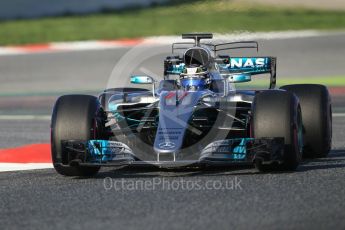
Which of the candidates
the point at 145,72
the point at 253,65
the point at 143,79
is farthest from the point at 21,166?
the point at 145,72

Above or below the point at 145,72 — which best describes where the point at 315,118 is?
above

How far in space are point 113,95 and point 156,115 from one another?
105 centimetres

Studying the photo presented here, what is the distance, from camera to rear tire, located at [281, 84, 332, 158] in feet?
34.1

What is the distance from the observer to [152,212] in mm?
7562

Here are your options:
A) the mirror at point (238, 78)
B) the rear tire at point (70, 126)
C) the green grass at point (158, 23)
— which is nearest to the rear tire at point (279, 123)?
the mirror at point (238, 78)

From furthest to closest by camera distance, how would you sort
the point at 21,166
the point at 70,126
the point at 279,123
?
1. the point at 21,166
2. the point at 70,126
3. the point at 279,123

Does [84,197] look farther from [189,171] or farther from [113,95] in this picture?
[113,95]

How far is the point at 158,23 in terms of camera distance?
26688mm

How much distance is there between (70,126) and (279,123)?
192 centimetres

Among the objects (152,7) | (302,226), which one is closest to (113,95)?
(302,226)

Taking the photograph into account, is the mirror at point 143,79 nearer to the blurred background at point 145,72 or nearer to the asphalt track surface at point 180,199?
the asphalt track surface at point 180,199

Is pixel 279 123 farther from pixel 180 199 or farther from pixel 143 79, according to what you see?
pixel 143 79

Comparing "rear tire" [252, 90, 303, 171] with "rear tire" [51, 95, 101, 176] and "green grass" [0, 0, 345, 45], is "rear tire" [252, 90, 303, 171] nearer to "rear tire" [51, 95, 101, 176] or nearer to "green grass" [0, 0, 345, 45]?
"rear tire" [51, 95, 101, 176]

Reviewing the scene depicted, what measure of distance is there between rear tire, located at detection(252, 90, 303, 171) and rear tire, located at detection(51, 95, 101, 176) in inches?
60.5
